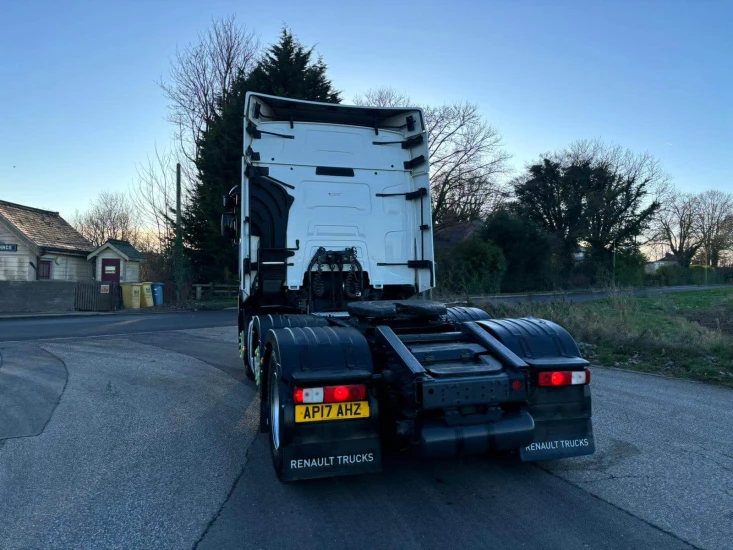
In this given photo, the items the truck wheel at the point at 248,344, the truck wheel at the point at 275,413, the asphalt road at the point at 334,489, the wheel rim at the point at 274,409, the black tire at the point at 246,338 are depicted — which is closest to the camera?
the asphalt road at the point at 334,489

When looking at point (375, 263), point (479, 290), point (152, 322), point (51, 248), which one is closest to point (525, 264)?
point (479, 290)

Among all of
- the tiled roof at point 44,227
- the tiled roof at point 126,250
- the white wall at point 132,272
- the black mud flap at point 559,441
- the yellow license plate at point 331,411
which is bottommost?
the black mud flap at point 559,441

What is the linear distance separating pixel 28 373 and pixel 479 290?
72.5 ft

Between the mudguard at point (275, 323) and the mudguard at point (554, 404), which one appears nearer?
the mudguard at point (554, 404)

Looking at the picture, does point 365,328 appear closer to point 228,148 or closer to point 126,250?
point 228,148

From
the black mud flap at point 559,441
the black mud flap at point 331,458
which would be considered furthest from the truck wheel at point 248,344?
the black mud flap at point 559,441

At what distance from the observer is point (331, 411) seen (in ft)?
12.8

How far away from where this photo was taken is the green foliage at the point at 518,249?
35219 millimetres

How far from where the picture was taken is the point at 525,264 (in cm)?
3628

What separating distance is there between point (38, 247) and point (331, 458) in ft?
102

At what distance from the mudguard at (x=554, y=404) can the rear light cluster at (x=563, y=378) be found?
4cm

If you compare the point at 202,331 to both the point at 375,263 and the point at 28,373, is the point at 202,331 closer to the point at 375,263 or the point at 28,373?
the point at 28,373

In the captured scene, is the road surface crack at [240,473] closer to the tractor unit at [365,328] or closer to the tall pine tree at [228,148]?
the tractor unit at [365,328]

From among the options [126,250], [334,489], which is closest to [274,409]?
[334,489]
